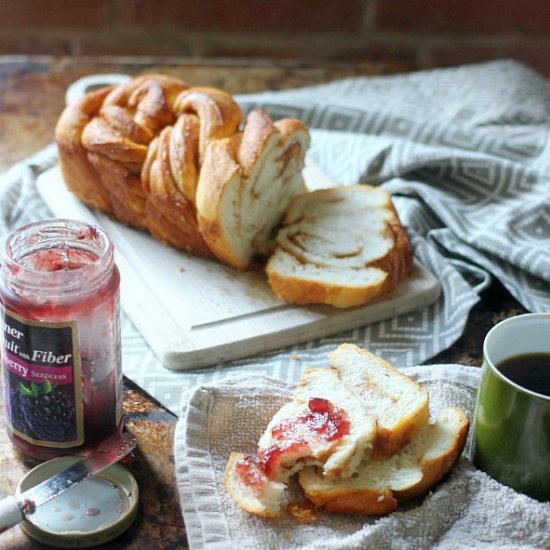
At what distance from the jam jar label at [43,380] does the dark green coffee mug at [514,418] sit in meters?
0.54

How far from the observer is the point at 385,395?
4.58 ft

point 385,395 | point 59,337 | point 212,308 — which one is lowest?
point 212,308

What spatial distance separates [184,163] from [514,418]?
87 centimetres

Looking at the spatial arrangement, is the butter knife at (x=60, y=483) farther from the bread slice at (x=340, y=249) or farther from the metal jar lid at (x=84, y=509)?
the bread slice at (x=340, y=249)

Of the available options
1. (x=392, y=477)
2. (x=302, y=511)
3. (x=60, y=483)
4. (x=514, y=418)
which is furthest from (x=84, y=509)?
(x=514, y=418)

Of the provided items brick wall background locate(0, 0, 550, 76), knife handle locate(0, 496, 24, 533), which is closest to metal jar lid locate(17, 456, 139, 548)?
knife handle locate(0, 496, 24, 533)

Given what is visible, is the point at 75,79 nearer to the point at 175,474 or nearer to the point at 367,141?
the point at 367,141

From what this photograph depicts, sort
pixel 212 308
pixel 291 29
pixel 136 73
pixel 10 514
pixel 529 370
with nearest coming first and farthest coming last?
pixel 10 514 < pixel 529 370 < pixel 212 308 < pixel 136 73 < pixel 291 29

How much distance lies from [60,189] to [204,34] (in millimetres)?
1078

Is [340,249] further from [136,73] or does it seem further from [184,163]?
[136,73]

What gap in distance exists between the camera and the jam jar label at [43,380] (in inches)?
49.7

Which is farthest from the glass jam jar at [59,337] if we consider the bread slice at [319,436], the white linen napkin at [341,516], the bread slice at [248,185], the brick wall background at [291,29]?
the brick wall background at [291,29]

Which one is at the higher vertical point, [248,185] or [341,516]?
[248,185]

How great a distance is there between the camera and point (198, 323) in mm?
1734
